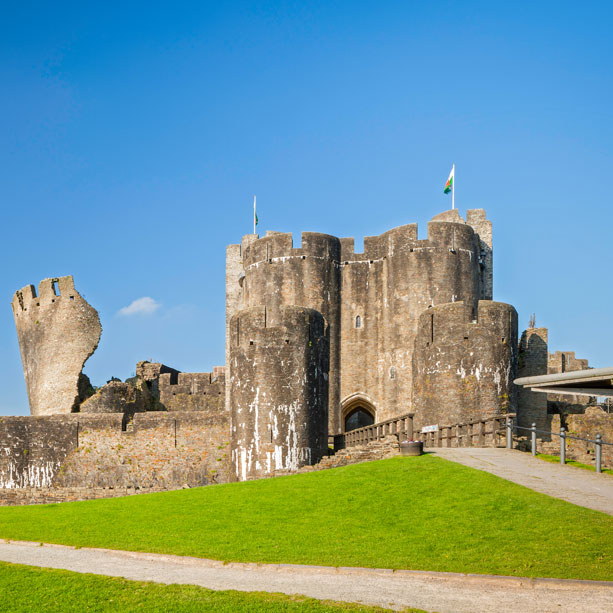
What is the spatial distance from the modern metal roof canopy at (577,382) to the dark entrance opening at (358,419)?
31541mm

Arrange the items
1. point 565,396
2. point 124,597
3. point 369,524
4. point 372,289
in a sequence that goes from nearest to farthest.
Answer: point 124,597
point 369,524
point 372,289
point 565,396

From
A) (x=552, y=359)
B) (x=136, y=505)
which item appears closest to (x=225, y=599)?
(x=136, y=505)

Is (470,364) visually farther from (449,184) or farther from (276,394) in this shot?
(449,184)

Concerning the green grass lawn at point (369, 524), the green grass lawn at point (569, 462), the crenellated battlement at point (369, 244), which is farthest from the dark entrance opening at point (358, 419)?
the green grass lawn at point (369, 524)

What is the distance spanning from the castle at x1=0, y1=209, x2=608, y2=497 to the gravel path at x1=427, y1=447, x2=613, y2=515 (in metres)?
6.44

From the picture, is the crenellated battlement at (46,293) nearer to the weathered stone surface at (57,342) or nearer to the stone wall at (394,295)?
the weathered stone surface at (57,342)

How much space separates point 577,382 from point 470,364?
18.1 m

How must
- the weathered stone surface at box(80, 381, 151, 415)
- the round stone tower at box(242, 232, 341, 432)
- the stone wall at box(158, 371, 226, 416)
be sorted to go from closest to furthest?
the weathered stone surface at box(80, 381, 151, 415)
the round stone tower at box(242, 232, 341, 432)
the stone wall at box(158, 371, 226, 416)

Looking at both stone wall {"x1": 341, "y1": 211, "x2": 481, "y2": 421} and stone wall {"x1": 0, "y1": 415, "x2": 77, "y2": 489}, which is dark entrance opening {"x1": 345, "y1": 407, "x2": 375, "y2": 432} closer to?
stone wall {"x1": 341, "y1": 211, "x2": 481, "y2": 421}

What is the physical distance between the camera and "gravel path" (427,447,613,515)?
16609mm

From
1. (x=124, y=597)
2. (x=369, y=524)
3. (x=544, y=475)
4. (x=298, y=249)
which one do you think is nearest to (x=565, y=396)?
(x=298, y=249)

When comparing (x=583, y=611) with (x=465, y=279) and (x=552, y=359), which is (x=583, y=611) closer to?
(x=465, y=279)

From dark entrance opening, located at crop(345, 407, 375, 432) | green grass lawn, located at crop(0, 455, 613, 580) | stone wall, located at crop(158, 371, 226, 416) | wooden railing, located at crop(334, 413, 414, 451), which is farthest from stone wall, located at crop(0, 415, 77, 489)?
dark entrance opening, located at crop(345, 407, 375, 432)

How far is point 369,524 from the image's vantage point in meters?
15.7
